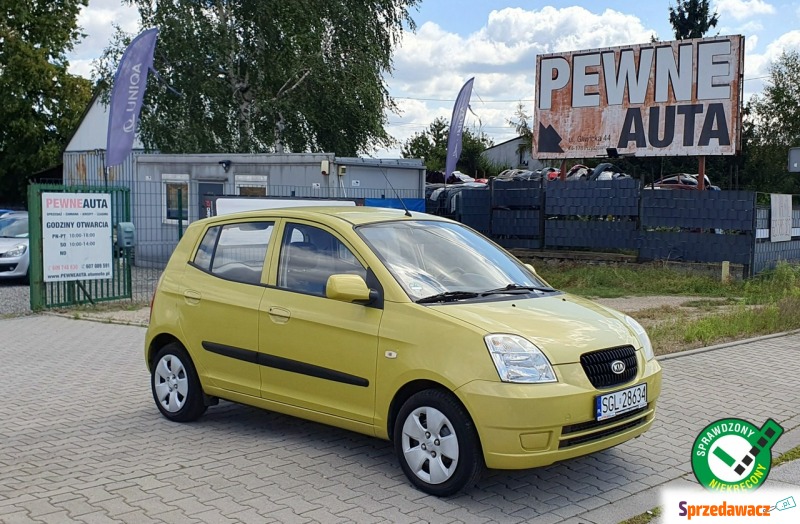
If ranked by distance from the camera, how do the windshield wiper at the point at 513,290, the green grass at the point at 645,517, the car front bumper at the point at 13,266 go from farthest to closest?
the car front bumper at the point at 13,266
the windshield wiper at the point at 513,290
the green grass at the point at 645,517

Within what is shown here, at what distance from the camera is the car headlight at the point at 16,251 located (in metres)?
16.8

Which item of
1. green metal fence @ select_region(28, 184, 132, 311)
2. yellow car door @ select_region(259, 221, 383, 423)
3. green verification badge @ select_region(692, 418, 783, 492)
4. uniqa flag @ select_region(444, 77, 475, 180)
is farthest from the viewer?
uniqa flag @ select_region(444, 77, 475, 180)

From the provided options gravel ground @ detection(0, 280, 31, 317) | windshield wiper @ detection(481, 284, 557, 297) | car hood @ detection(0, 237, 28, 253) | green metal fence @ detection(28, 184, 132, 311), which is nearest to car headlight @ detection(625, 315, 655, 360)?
windshield wiper @ detection(481, 284, 557, 297)

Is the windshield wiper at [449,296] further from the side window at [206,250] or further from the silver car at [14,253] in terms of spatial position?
the silver car at [14,253]

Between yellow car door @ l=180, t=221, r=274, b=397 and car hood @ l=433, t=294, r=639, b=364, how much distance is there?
160 centimetres

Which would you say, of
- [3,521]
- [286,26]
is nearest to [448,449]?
[3,521]

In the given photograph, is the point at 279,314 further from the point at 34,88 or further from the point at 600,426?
the point at 34,88

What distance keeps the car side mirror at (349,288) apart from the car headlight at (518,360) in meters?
0.87

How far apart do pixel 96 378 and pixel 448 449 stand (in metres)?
4.91

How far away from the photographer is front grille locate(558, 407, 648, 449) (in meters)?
4.66

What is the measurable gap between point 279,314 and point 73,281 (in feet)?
29.6

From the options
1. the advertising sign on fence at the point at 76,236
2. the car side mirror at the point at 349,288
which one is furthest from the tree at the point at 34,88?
the car side mirror at the point at 349,288

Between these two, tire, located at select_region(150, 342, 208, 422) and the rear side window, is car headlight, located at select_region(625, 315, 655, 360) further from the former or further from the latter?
tire, located at select_region(150, 342, 208, 422)

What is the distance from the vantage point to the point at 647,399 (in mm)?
5145
